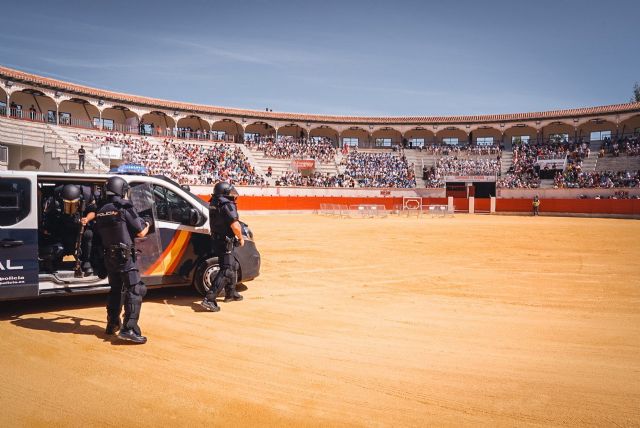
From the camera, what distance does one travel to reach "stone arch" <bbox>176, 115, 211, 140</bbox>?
44156 millimetres

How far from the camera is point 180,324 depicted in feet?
17.1

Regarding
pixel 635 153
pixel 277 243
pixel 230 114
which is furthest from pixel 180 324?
pixel 635 153

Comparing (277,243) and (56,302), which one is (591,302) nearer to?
(56,302)

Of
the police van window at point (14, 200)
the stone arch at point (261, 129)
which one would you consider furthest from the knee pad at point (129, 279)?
the stone arch at point (261, 129)

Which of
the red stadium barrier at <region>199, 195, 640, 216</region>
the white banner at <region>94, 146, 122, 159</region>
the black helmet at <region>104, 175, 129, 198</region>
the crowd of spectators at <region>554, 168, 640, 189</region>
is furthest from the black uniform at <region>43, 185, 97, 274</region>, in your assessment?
the crowd of spectators at <region>554, 168, 640, 189</region>

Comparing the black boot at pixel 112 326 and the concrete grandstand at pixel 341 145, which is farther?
the concrete grandstand at pixel 341 145

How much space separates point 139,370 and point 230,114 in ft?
151

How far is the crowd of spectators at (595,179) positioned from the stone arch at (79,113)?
1782 inches

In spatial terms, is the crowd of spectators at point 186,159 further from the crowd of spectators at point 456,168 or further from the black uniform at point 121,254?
the black uniform at point 121,254

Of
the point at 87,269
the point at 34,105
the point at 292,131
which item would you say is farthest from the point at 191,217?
the point at 292,131

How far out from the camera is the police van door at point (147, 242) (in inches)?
234

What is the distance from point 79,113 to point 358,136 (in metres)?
31.9

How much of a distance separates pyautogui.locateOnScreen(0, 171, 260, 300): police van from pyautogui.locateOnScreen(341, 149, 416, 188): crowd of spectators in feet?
128

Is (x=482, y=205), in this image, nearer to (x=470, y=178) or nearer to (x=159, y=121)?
(x=470, y=178)
